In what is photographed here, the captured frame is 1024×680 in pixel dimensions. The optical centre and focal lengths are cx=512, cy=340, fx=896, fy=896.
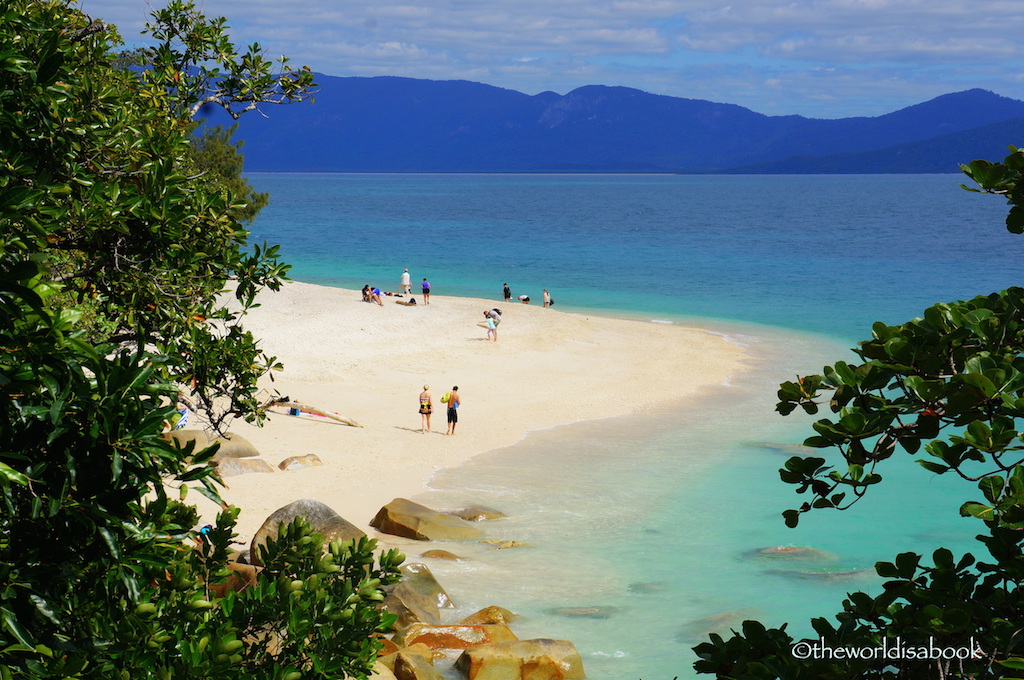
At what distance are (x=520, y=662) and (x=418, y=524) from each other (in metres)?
6.14

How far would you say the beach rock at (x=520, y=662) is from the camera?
40.8 ft

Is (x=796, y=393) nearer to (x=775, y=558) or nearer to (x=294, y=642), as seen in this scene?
(x=294, y=642)

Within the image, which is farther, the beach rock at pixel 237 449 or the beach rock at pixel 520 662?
the beach rock at pixel 237 449

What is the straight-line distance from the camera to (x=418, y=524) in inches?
720

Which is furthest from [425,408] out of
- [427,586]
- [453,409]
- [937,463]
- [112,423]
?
[112,423]

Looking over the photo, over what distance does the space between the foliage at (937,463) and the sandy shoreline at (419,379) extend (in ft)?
48.3

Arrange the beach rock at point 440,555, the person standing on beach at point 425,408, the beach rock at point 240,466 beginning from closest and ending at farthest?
the beach rock at point 440,555 < the beach rock at point 240,466 < the person standing on beach at point 425,408

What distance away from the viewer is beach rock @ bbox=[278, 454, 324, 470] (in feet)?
70.2

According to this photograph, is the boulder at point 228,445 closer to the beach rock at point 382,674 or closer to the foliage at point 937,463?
the beach rock at point 382,674

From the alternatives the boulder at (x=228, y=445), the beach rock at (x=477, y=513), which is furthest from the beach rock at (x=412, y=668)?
the boulder at (x=228, y=445)

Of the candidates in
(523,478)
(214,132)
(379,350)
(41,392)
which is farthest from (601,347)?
(41,392)

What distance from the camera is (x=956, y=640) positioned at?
3.61 m

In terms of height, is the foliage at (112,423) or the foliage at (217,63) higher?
the foliage at (217,63)

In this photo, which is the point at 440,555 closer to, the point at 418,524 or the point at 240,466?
the point at 418,524
